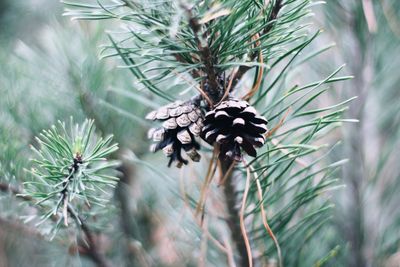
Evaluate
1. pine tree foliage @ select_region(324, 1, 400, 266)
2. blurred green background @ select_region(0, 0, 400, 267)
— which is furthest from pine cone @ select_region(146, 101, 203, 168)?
pine tree foliage @ select_region(324, 1, 400, 266)

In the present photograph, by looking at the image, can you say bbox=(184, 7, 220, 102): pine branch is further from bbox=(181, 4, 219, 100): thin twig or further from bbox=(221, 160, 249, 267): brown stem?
bbox=(221, 160, 249, 267): brown stem

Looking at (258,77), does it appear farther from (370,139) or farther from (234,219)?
(370,139)

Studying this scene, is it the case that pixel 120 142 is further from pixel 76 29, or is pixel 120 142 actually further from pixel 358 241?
pixel 358 241

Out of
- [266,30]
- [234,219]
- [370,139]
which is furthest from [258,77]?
[370,139]

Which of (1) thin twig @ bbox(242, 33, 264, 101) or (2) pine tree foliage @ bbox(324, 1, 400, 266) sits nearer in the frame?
(1) thin twig @ bbox(242, 33, 264, 101)

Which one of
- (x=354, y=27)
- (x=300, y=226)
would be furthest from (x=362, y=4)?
(x=300, y=226)

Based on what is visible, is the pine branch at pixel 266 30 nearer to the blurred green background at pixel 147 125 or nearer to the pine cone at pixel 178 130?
the pine cone at pixel 178 130

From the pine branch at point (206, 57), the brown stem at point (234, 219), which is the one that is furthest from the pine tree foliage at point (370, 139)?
the pine branch at point (206, 57)

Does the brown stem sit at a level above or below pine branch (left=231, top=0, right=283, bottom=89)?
below
